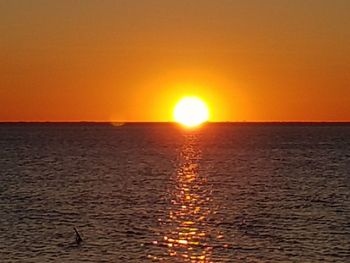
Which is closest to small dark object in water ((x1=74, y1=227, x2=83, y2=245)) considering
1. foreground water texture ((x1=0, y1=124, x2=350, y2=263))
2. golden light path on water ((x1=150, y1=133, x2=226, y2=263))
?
foreground water texture ((x1=0, y1=124, x2=350, y2=263))

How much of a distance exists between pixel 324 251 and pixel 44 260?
2175 centimetres

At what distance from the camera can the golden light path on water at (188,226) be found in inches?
2058

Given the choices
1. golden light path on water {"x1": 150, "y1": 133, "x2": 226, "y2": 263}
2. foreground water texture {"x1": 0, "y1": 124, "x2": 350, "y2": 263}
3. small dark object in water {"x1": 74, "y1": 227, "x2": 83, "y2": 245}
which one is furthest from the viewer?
small dark object in water {"x1": 74, "y1": 227, "x2": 83, "y2": 245}

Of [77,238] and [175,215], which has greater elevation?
[175,215]

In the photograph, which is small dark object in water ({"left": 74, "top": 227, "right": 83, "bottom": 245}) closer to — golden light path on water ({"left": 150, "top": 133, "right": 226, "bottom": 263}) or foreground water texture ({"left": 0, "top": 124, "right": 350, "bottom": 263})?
foreground water texture ({"left": 0, "top": 124, "right": 350, "bottom": 263})

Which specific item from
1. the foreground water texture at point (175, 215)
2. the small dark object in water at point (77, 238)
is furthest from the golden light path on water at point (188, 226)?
the small dark object in water at point (77, 238)

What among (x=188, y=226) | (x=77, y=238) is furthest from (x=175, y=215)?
(x=77, y=238)

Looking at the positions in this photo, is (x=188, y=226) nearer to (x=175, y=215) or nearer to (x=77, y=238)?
(x=175, y=215)

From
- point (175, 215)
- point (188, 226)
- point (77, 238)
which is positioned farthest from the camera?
point (175, 215)

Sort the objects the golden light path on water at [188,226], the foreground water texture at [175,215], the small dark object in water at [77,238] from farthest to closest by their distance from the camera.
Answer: the small dark object in water at [77,238] → the foreground water texture at [175,215] → the golden light path on water at [188,226]

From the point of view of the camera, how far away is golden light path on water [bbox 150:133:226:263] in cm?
5228

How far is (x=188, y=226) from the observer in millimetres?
65000

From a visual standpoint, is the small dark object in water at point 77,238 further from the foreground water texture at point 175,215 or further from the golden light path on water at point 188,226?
the golden light path on water at point 188,226

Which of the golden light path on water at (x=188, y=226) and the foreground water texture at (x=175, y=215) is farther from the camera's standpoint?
the foreground water texture at (x=175, y=215)
